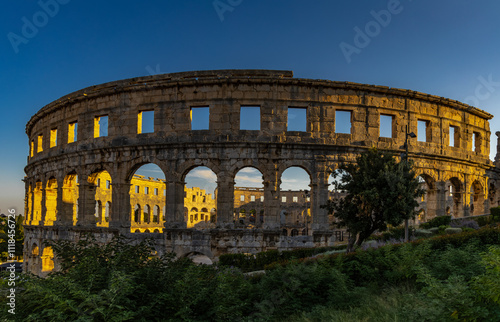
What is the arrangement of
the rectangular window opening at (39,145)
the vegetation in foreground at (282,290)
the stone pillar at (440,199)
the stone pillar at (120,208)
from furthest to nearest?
the rectangular window opening at (39,145)
the stone pillar at (440,199)
the stone pillar at (120,208)
the vegetation in foreground at (282,290)

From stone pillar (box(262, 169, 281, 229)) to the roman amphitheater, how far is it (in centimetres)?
6

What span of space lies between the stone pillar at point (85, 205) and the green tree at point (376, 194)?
15315 millimetres

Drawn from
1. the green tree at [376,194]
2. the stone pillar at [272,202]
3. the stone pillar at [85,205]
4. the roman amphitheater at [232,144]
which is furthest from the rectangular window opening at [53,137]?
the green tree at [376,194]

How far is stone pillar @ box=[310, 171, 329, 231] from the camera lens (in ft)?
58.0

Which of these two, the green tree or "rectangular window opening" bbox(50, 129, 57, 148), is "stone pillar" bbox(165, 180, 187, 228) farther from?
"rectangular window opening" bbox(50, 129, 57, 148)

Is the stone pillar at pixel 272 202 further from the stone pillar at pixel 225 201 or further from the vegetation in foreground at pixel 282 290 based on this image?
the vegetation in foreground at pixel 282 290

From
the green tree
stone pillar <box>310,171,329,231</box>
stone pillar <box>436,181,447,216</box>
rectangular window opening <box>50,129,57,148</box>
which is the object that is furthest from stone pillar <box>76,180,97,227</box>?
stone pillar <box>436,181,447,216</box>

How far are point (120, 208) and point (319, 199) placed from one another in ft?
38.2

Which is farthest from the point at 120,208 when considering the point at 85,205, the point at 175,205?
the point at 175,205

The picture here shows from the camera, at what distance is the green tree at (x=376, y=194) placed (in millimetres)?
12492

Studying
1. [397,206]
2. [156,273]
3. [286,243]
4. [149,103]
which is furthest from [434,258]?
[149,103]

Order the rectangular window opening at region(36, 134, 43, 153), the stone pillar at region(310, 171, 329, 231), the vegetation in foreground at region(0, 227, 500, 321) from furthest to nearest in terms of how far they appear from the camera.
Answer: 1. the rectangular window opening at region(36, 134, 43, 153)
2. the stone pillar at region(310, 171, 329, 231)
3. the vegetation in foreground at region(0, 227, 500, 321)

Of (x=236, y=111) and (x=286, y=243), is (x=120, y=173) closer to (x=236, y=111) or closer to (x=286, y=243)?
(x=236, y=111)

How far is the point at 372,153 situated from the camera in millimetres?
13516
